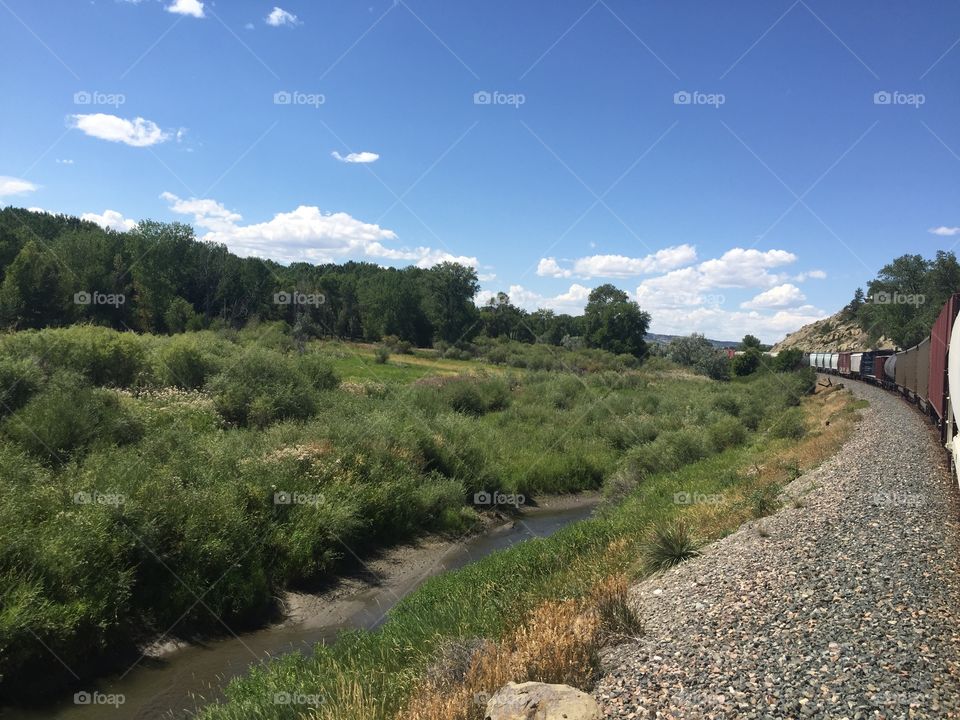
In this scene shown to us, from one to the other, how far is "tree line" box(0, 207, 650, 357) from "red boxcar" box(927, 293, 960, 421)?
36.2 m

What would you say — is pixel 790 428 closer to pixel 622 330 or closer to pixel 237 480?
pixel 237 480

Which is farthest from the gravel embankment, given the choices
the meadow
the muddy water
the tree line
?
the tree line

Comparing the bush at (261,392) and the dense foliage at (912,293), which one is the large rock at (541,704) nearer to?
the bush at (261,392)

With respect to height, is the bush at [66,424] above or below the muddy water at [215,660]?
above

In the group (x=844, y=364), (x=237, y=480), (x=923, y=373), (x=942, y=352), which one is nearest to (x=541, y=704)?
(x=237, y=480)

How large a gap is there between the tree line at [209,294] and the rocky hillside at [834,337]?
47.6 m

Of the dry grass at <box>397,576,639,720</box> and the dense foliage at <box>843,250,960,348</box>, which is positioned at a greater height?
the dense foliage at <box>843,250,960,348</box>

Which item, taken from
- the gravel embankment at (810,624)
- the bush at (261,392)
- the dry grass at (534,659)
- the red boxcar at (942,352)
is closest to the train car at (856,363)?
the red boxcar at (942,352)

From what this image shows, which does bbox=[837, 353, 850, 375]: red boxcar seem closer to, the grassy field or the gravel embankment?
the grassy field

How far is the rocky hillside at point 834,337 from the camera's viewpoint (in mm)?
114881

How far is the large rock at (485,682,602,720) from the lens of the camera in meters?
5.61

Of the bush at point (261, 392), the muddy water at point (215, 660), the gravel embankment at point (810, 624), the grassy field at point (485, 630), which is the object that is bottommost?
the muddy water at point (215, 660)

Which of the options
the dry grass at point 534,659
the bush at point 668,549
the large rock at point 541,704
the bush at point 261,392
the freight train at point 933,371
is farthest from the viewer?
the bush at point 261,392

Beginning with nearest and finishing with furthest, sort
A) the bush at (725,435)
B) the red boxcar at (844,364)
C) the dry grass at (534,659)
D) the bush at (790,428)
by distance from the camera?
the dry grass at (534,659) → the bush at (790,428) → the bush at (725,435) → the red boxcar at (844,364)
